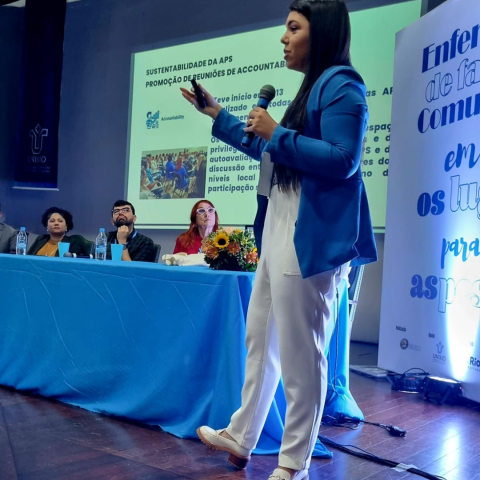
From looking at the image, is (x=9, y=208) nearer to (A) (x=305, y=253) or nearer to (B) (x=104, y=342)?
(B) (x=104, y=342)

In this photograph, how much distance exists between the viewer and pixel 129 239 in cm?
426

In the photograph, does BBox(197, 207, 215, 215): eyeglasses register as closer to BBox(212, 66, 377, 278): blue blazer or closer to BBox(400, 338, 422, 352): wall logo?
BBox(400, 338, 422, 352): wall logo

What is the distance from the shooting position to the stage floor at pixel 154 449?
1.87m

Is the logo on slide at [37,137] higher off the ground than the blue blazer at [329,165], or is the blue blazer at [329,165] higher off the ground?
the logo on slide at [37,137]

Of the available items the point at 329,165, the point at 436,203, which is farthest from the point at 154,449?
the point at 436,203

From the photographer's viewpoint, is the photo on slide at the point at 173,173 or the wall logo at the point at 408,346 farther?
the photo on slide at the point at 173,173

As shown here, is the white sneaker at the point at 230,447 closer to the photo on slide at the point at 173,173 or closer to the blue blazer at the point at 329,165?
the blue blazer at the point at 329,165

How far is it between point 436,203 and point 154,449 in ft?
7.28

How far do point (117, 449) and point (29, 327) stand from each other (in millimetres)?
997

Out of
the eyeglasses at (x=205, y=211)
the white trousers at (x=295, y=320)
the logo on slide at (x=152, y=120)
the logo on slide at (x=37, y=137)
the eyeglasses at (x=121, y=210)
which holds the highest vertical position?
the logo on slide at (x=152, y=120)

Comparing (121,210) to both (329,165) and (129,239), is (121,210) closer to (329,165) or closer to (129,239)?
(129,239)

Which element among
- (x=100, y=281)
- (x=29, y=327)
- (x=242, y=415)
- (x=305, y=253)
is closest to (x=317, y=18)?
(x=305, y=253)

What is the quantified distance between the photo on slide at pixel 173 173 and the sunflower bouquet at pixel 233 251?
357 centimetres

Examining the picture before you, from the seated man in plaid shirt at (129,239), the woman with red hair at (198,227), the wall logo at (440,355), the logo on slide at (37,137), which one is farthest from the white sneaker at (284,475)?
the logo on slide at (37,137)
